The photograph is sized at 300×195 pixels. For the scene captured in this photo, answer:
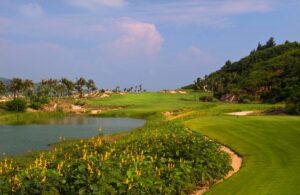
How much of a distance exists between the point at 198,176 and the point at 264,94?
109115 mm

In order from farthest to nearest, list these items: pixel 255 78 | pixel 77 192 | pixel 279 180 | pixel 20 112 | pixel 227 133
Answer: pixel 255 78, pixel 20 112, pixel 227 133, pixel 279 180, pixel 77 192

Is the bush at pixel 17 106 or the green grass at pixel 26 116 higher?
the bush at pixel 17 106

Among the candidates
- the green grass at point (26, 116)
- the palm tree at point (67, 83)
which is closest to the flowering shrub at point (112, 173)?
the green grass at point (26, 116)

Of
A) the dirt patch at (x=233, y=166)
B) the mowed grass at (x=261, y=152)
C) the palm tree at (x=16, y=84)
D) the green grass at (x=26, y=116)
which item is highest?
the palm tree at (x=16, y=84)

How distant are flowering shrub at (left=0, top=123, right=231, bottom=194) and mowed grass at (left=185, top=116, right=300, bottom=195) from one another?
1355 mm

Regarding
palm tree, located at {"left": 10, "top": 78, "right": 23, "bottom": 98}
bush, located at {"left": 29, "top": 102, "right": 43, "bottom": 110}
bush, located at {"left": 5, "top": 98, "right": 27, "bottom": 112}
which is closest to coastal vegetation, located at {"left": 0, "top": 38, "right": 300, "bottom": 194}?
bush, located at {"left": 5, "top": 98, "right": 27, "bottom": 112}

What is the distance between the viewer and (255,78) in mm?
141125

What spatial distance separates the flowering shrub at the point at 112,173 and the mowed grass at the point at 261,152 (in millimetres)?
1355

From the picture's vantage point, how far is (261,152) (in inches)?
993

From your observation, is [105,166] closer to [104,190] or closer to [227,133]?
[104,190]

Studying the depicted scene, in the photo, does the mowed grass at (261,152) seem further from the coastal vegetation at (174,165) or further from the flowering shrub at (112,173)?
the flowering shrub at (112,173)

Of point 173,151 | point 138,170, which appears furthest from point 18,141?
point 138,170

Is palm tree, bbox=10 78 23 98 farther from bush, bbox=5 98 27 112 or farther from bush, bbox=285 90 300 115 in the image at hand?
bush, bbox=285 90 300 115

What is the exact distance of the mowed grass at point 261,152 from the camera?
1694 cm
